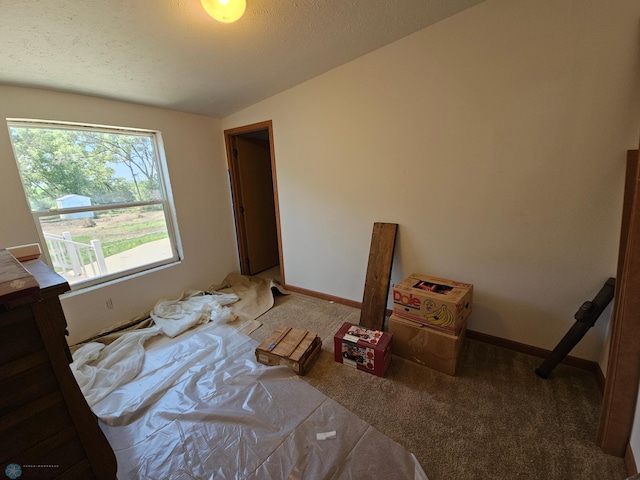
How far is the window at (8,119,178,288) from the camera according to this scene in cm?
214

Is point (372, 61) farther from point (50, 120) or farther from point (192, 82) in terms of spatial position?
point (50, 120)

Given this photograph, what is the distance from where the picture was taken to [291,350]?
1.98m

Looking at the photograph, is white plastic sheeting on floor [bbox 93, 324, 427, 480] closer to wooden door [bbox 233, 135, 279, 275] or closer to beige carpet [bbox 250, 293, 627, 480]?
beige carpet [bbox 250, 293, 627, 480]

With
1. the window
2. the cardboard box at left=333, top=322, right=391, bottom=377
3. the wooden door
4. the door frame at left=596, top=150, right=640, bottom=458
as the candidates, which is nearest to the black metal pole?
the door frame at left=596, top=150, right=640, bottom=458

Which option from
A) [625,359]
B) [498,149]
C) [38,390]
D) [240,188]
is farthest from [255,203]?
[625,359]

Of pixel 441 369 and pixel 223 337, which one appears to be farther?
pixel 223 337

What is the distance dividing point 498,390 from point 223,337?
2.16 meters

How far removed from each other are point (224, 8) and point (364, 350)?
2.19m

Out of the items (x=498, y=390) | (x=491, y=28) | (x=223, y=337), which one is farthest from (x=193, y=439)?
(x=491, y=28)

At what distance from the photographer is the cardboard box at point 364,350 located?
73.0 inches

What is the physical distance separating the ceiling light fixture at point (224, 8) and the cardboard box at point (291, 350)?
6.86 feet

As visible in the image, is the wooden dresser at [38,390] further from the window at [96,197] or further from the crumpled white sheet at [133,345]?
the window at [96,197]

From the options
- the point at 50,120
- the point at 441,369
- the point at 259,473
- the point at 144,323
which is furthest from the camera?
the point at 144,323

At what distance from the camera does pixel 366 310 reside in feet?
8.27
